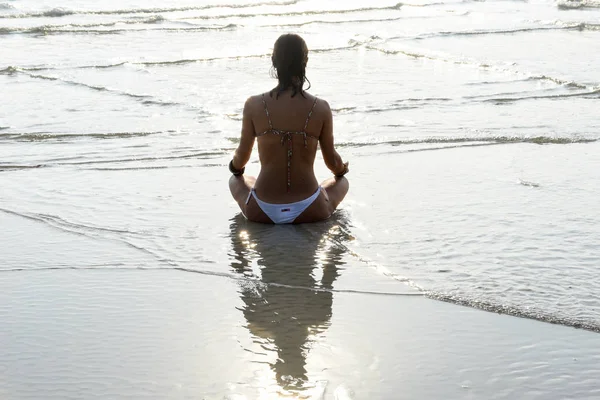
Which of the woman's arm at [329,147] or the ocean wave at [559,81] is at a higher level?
the woman's arm at [329,147]

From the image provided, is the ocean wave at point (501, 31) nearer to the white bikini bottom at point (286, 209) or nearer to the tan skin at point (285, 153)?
the tan skin at point (285, 153)

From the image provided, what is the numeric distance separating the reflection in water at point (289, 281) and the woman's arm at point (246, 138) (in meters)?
0.38

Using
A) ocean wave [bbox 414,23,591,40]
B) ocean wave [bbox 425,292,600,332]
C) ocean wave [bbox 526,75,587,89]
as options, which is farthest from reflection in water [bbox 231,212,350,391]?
ocean wave [bbox 414,23,591,40]

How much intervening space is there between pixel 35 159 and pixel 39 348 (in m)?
3.90

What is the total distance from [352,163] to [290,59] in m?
1.98

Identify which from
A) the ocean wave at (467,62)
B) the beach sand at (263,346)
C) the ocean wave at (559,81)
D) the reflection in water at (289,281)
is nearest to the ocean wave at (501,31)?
the ocean wave at (467,62)

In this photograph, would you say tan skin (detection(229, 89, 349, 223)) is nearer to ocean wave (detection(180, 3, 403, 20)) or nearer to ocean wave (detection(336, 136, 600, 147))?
ocean wave (detection(336, 136, 600, 147))

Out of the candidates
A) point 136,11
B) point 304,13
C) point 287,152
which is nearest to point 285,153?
point 287,152

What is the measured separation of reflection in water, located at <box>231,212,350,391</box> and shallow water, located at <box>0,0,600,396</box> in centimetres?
2

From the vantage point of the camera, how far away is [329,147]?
618 cm

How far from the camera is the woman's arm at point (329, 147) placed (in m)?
6.04

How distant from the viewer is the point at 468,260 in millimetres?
5227

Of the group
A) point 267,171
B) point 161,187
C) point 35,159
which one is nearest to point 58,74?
point 35,159

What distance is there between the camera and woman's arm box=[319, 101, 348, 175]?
19.8ft
